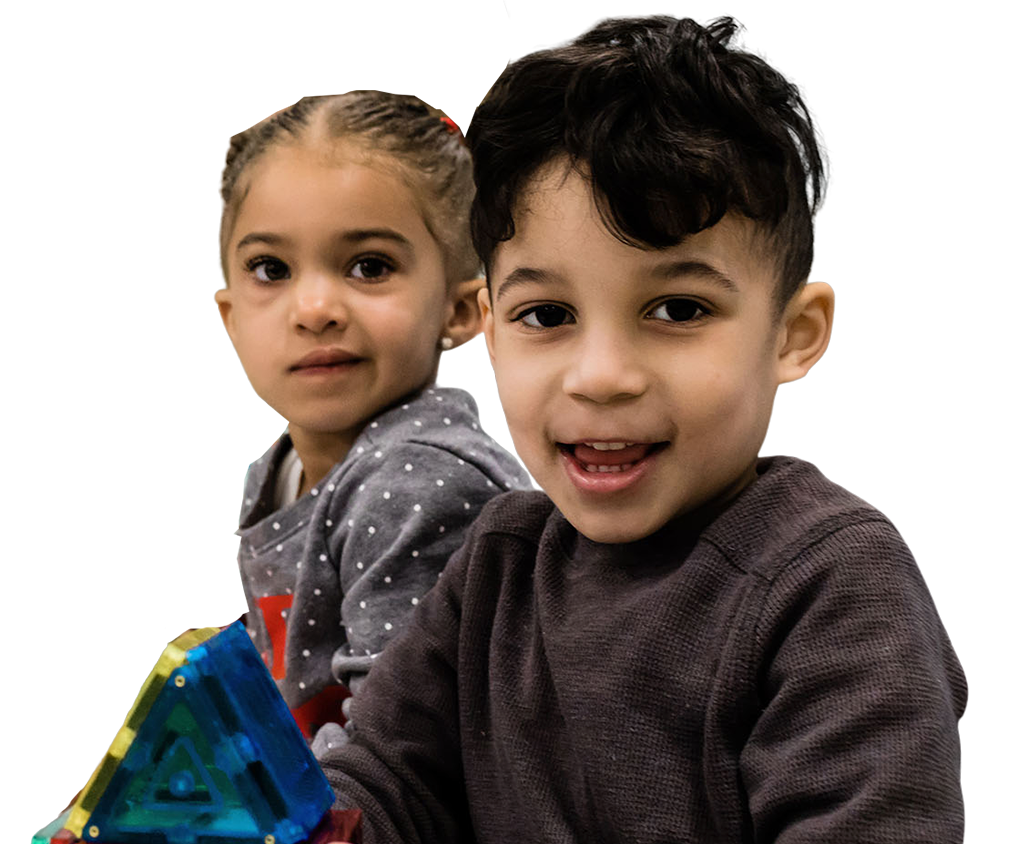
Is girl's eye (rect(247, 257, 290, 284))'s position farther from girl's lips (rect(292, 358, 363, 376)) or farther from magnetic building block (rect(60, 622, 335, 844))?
magnetic building block (rect(60, 622, 335, 844))

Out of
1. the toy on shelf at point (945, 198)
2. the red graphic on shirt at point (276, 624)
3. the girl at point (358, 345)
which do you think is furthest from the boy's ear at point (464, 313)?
the toy on shelf at point (945, 198)

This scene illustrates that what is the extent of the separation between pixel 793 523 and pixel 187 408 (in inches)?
23.7

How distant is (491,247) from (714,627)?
201mm

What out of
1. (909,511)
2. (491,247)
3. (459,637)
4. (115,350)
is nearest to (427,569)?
(459,637)

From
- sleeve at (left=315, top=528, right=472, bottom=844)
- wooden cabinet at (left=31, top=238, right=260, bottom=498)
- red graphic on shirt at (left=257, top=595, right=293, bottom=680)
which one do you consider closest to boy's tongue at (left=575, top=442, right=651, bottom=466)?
sleeve at (left=315, top=528, right=472, bottom=844)

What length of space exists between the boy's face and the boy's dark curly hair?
Answer: 11mm

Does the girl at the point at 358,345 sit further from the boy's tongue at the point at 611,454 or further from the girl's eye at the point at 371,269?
the boy's tongue at the point at 611,454

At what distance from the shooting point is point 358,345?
28.9 inches

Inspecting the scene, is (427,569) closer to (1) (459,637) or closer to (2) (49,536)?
(1) (459,637)

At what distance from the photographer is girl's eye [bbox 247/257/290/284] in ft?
2.46

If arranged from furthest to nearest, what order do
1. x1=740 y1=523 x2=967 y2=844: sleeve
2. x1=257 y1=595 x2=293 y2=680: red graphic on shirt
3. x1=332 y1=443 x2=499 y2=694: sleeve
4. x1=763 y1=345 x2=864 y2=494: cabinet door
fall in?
x1=763 y1=345 x2=864 y2=494: cabinet door, x1=257 y1=595 x2=293 y2=680: red graphic on shirt, x1=332 y1=443 x2=499 y2=694: sleeve, x1=740 y1=523 x2=967 y2=844: sleeve

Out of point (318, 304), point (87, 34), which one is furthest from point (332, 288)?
point (87, 34)

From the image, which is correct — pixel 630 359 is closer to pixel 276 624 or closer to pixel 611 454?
pixel 611 454

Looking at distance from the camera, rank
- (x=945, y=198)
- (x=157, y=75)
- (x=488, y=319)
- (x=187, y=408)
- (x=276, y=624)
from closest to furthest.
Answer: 1. (x=488, y=319)
2. (x=276, y=624)
3. (x=187, y=408)
4. (x=157, y=75)
5. (x=945, y=198)
